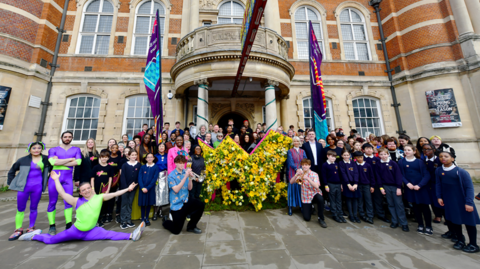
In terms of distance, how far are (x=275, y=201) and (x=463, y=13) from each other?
1407 centimetres

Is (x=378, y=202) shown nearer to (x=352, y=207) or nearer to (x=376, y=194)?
(x=376, y=194)

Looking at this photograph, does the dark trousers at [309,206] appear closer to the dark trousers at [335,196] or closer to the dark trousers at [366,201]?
the dark trousers at [335,196]

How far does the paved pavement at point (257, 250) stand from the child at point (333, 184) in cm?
40

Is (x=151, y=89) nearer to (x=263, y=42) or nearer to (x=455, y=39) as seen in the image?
(x=263, y=42)

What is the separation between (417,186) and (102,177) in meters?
6.51

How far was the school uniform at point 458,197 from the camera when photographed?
9.50ft

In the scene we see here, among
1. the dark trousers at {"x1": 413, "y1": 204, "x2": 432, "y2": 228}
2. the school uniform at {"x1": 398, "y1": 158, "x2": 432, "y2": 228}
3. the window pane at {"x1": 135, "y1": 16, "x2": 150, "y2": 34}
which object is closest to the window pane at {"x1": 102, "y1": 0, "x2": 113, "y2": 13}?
the window pane at {"x1": 135, "y1": 16, "x2": 150, "y2": 34}

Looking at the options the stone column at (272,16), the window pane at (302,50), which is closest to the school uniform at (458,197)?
the window pane at (302,50)

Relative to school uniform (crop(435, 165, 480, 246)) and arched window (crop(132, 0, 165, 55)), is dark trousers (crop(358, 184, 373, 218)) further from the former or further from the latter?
arched window (crop(132, 0, 165, 55))

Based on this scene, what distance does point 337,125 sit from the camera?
10.2 m

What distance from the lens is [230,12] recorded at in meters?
11.1

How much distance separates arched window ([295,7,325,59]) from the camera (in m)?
11.2

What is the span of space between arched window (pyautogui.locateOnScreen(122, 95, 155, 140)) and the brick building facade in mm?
72

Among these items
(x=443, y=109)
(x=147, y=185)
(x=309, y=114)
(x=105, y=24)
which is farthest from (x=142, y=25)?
(x=443, y=109)
